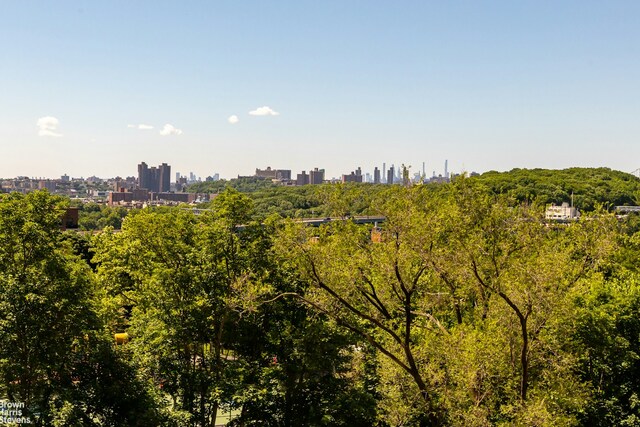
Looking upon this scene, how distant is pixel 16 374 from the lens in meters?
12.4

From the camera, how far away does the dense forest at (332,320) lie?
40.4ft

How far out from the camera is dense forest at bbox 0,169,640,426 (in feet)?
40.4

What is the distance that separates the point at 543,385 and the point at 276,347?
24.1 ft

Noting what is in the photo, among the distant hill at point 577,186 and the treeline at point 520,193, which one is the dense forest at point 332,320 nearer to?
the treeline at point 520,193

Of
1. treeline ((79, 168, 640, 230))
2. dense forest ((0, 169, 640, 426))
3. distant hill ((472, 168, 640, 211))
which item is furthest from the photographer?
distant hill ((472, 168, 640, 211))

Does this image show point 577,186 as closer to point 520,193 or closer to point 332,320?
point 520,193

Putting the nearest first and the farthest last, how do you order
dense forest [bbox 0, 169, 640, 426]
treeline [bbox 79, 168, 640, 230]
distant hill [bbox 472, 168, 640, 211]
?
dense forest [bbox 0, 169, 640, 426]
treeline [bbox 79, 168, 640, 230]
distant hill [bbox 472, 168, 640, 211]

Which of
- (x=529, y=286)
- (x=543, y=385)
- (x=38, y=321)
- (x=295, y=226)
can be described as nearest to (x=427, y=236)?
(x=529, y=286)

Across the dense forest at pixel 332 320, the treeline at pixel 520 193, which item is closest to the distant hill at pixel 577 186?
the treeline at pixel 520 193

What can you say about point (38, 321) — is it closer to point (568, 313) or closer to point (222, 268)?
point (222, 268)

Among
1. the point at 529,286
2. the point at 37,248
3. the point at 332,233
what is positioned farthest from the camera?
the point at 332,233

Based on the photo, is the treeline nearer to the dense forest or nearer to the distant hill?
the distant hill

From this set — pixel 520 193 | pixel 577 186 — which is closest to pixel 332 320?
pixel 520 193

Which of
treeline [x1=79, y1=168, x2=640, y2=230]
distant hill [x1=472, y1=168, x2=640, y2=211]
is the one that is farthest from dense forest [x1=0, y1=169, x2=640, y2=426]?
distant hill [x1=472, y1=168, x2=640, y2=211]
